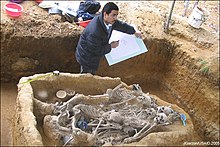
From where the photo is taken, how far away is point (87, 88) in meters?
3.06

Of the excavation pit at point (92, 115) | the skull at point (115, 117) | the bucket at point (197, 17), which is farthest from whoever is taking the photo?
the bucket at point (197, 17)

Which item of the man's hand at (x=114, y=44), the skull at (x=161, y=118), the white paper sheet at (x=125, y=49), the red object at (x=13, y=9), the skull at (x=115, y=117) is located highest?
the red object at (x=13, y=9)

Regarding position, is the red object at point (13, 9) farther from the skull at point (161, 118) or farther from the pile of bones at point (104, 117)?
the skull at point (161, 118)

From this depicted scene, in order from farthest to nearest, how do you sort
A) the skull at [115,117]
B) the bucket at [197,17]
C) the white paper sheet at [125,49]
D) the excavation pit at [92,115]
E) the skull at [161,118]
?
the bucket at [197,17]
the white paper sheet at [125,49]
the skull at [161,118]
the skull at [115,117]
the excavation pit at [92,115]

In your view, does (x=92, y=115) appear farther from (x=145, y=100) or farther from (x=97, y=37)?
(x=97, y=37)

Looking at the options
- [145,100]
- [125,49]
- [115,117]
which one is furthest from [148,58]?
[115,117]

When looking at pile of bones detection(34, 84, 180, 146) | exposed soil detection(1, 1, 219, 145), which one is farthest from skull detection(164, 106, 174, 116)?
exposed soil detection(1, 1, 219, 145)

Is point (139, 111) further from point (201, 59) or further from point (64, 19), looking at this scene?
point (64, 19)

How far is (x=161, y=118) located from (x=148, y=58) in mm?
1362

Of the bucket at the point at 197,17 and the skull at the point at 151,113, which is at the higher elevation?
the bucket at the point at 197,17

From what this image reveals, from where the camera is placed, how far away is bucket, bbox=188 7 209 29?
4074 mm

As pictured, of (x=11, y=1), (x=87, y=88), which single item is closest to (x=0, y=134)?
(x=87, y=88)

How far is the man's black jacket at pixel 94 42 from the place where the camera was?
304 cm

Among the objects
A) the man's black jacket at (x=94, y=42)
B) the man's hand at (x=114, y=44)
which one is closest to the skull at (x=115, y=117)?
the man's black jacket at (x=94, y=42)
